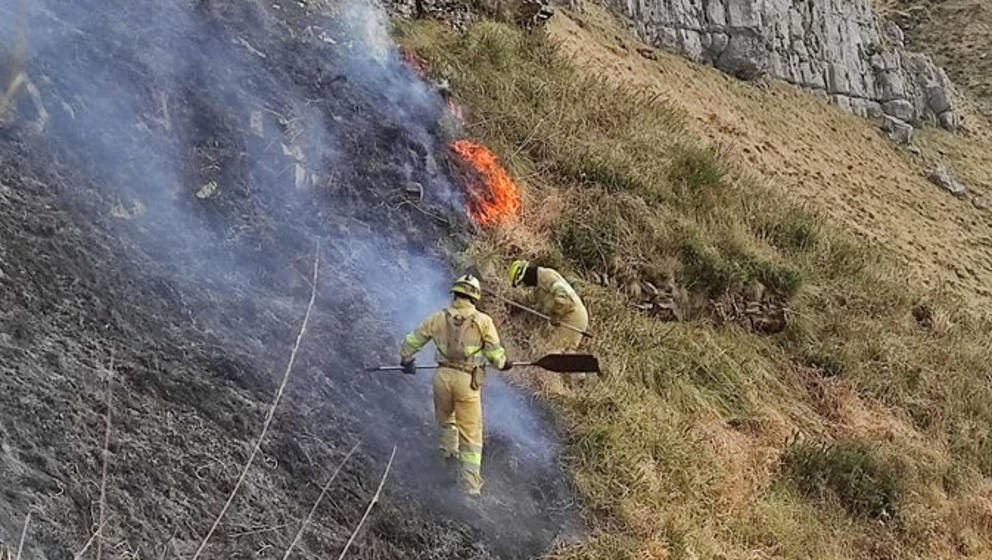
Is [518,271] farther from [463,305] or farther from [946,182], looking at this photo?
[946,182]

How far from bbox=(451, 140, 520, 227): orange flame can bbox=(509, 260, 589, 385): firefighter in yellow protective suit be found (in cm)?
128

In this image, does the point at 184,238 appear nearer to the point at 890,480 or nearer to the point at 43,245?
the point at 43,245

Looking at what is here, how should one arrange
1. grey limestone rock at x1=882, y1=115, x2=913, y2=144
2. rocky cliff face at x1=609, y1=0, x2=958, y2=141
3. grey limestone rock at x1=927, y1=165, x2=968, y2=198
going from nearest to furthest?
rocky cliff face at x1=609, y1=0, x2=958, y2=141 → grey limestone rock at x1=927, y1=165, x2=968, y2=198 → grey limestone rock at x1=882, y1=115, x2=913, y2=144

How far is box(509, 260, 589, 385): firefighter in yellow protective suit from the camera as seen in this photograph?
8367 millimetres

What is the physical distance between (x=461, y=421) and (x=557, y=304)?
1990 millimetres

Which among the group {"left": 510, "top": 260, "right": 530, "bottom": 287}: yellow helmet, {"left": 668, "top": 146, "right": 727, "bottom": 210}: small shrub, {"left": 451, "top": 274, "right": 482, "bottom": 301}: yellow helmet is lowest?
{"left": 668, "top": 146, "right": 727, "bottom": 210}: small shrub

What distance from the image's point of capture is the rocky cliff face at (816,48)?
794 inches

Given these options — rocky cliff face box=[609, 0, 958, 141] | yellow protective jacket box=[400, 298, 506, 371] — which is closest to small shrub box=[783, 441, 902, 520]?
yellow protective jacket box=[400, 298, 506, 371]

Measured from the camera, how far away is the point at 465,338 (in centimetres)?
662

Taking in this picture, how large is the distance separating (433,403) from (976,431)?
6359mm

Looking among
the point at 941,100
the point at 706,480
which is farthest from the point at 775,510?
the point at 941,100

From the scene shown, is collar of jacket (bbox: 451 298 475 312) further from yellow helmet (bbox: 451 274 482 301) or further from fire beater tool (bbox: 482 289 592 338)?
fire beater tool (bbox: 482 289 592 338)

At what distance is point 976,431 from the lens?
1073cm

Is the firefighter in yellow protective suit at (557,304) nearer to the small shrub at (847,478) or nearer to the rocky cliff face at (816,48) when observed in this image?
the small shrub at (847,478)
